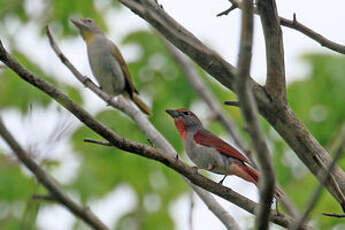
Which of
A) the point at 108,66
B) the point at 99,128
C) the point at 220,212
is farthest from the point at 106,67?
the point at 99,128

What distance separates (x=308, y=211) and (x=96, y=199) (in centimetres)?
745

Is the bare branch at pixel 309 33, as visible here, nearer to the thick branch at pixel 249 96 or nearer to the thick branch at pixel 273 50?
the thick branch at pixel 273 50

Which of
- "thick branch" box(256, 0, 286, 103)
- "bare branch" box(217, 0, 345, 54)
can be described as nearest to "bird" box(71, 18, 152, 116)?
"bare branch" box(217, 0, 345, 54)

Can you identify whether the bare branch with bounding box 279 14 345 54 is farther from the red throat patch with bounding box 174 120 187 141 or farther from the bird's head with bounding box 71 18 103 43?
the bird's head with bounding box 71 18 103 43

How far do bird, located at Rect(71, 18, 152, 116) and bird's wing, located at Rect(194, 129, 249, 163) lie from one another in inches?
95.7

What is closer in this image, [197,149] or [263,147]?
[263,147]

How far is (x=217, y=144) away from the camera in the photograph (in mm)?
5863

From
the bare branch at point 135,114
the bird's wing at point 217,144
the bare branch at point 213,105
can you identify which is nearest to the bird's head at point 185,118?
the bird's wing at point 217,144

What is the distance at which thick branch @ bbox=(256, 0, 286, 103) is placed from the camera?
366 cm

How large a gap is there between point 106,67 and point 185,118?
7.46 ft

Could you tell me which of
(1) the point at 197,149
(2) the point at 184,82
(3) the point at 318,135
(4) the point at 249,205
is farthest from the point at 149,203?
(4) the point at 249,205

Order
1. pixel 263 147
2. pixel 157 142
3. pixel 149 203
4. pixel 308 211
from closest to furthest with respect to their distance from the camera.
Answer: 1. pixel 308 211
2. pixel 263 147
3. pixel 157 142
4. pixel 149 203

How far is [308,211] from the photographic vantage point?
2469 millimetres

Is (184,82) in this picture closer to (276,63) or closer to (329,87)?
(329,87)
